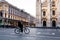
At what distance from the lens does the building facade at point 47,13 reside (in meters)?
71.1

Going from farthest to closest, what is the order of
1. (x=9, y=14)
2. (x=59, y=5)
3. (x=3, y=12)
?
(x=9, y=14), (x=3, y=12), (x=59, y=5)

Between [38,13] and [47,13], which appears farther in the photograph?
[47,13]

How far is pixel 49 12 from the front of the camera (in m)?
72.2

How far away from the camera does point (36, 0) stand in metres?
73.4

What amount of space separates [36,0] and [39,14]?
5476 mm

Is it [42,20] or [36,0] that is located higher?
[36,0]

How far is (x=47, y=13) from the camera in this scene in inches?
2844

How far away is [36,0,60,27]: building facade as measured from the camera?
71062 millimetres

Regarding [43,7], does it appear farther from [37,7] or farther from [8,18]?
[8,18]

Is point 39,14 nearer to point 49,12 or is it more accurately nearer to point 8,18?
point 49,12

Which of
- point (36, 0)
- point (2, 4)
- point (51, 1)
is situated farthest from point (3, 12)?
point (51, 1)

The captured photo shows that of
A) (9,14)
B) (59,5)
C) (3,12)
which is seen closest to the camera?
(59,5)

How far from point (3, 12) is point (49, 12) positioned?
18406 millimetres

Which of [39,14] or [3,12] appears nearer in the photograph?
[39,14]
